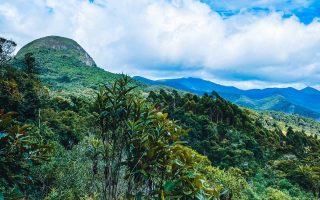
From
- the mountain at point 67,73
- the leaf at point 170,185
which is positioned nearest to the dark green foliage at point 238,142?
the leaf at point 170,185

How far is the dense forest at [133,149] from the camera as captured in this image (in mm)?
9195

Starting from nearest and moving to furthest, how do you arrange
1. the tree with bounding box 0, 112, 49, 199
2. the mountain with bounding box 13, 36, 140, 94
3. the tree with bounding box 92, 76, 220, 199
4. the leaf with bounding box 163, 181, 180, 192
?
1. the tree with bounding box 0, 112, 49, 199
2. the leaf with bounding box 163, 181, 180, 192
3. the tree with bounding box 92, 76, 220, 199
4. the mountain with bounding box 13, 36, 140, 94

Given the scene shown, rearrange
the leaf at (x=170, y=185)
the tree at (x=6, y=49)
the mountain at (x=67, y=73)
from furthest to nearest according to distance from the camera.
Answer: the mountain at (x=67, y=73), the tree at (x=6, y=49), the leaf at (x=170, y=185)

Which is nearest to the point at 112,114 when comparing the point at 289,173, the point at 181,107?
the point at 289,173

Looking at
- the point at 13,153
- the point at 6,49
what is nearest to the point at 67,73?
the point at 6,49

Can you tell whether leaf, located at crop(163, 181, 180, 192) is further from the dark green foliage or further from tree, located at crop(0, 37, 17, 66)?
tree, located at crop(0, 37, 17, 66)

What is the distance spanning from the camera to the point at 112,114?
38.3 feet

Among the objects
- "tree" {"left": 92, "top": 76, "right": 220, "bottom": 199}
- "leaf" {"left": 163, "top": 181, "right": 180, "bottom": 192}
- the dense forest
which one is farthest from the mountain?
"leaf" {"left": 163, "top": 181, "right": 180, "bottom": 192}

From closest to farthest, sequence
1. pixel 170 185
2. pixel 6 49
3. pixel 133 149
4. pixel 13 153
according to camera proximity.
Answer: pixel 13 153, pixel 170 185, pixel 133 149, pixel 6 49

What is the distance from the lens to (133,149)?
10711 millimetres

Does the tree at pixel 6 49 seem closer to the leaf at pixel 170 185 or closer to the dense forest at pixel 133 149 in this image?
the dense forest at pixel 133 149

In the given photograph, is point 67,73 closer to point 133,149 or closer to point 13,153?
point 133,149

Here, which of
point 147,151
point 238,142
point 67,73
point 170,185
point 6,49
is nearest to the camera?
point 170,185

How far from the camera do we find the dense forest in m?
9.20
